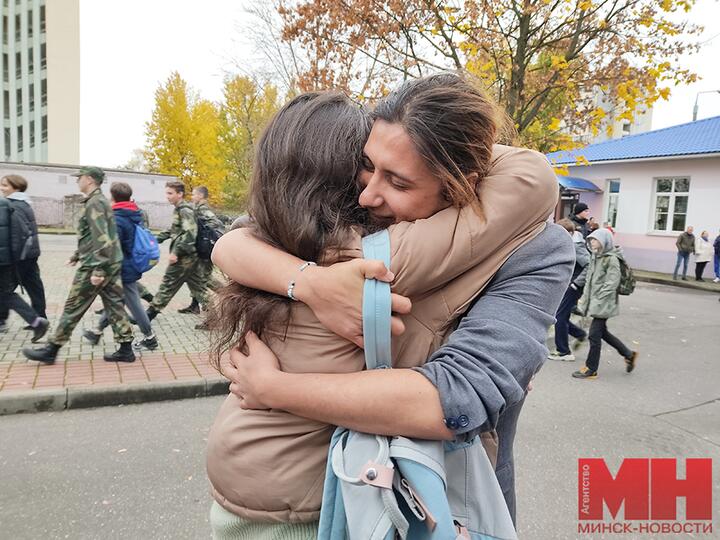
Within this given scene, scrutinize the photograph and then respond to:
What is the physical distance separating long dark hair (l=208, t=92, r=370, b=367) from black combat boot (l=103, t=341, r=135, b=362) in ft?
15.3

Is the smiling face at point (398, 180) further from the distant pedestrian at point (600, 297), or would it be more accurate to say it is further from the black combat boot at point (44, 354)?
the distant pedestrian at point (600, 297)

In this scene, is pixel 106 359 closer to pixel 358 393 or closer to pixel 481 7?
pixel 358 393

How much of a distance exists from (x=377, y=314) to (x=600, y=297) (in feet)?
19.0

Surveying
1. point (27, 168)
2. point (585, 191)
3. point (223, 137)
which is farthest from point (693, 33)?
point (223, 137)

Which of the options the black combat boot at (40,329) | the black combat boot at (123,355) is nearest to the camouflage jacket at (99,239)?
the black combat boot at (123,355)

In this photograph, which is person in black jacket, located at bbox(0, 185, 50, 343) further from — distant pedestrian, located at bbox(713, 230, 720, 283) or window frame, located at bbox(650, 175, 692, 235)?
window frame, located at bbox(650, 175, 692, 235)

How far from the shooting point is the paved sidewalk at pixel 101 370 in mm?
4363

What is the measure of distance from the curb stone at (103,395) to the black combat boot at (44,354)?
82cm

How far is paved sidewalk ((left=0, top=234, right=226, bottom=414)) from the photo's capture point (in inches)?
172

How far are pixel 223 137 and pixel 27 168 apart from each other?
13385 millimetres

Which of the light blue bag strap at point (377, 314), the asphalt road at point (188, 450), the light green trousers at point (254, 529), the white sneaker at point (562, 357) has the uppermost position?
the light blue bag strap at point (377, 314)

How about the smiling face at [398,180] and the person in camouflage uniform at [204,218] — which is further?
the person in camouflage uniform at [204,218]

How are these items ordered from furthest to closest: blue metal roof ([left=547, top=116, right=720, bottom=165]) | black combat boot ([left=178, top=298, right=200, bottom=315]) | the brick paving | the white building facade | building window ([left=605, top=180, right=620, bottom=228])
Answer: building window ([left=605, top=180, right=620, bottom=228]) → blue metal roof ([left=547, top=116, right=720, bottom=165]) → the white building facade → black combat boot ([left=178, top=298, right=200, bottom=315]) → the brick paving

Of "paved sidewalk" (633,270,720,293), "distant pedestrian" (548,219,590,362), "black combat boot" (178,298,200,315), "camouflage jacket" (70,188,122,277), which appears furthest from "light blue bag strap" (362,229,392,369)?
"paved sidewalk" (633,270,720,293)
